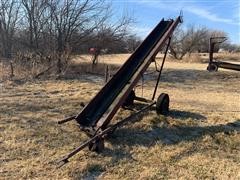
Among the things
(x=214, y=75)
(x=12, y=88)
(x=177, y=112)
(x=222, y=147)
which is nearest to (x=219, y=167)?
(x=222, y=147)

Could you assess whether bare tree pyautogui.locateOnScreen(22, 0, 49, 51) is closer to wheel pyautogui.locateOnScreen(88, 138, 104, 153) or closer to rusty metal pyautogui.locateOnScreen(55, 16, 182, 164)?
rusty metal pyautogui.locateOnScreen(55, 16, 182, 164)

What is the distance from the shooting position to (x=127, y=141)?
653 centimetres

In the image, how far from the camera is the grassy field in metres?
5.30

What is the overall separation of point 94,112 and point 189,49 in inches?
1215

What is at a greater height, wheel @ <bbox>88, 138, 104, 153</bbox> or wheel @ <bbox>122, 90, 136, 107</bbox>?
wheel @ <bbox>122, 90, 136, 107</bbox>

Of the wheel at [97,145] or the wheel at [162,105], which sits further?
the wheel at [162,105]

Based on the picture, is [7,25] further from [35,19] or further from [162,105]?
[162,105]

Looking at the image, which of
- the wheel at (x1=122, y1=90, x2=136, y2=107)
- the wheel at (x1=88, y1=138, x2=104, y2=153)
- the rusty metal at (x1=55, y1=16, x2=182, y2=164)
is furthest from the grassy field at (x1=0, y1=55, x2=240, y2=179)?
the wheel at (x1=122, y1=90, x2=136, y2=107)

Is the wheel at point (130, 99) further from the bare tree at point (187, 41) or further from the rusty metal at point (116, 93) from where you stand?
the bare tree at point (187, 41)

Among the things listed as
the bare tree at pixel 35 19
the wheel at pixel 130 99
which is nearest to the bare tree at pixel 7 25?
the bare tree at pixel 35 19

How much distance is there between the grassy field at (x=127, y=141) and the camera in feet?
17.4

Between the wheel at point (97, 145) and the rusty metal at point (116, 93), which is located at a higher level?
the rusty metal at point (116, 93)

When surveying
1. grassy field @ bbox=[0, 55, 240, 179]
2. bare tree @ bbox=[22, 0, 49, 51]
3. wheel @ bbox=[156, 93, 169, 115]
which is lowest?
grassy field @ bbox=[0, 55, 240, 179]

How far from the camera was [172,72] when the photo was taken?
17.5 meters
